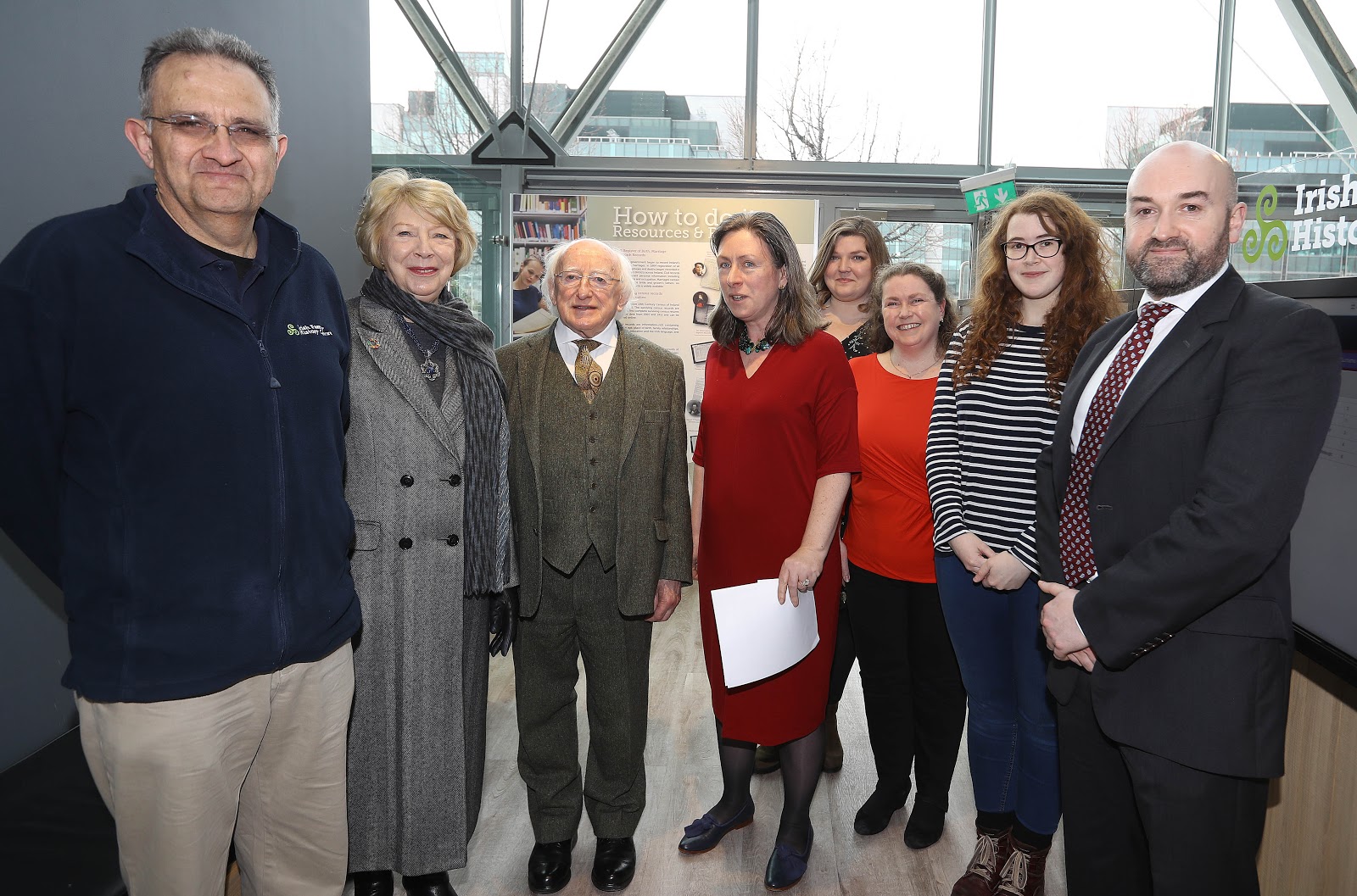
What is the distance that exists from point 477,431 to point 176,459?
0.82m

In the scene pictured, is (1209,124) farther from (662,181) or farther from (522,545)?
(522,545)

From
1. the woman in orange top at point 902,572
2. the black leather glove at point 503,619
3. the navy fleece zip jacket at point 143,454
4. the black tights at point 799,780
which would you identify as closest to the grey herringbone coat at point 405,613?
the black leather glove at point 503,619

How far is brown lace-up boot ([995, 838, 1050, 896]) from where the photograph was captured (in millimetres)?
2430

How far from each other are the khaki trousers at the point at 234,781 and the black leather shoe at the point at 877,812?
1.62m

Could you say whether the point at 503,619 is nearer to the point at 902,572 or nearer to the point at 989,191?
the point at 902,572

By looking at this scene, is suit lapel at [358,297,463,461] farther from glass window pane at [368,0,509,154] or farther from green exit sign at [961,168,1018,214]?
green exit sign at [961,168,1018,214]

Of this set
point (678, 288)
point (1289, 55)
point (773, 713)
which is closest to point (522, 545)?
point (773, 713)

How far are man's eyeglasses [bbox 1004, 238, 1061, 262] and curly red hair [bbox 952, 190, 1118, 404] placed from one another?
0.07 feet

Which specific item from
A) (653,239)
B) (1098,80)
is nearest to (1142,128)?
(1098,80)

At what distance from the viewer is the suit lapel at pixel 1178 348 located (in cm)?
161

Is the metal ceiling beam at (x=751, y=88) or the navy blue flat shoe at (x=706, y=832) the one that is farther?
the metal ceiling beam at (x=751, y=88)

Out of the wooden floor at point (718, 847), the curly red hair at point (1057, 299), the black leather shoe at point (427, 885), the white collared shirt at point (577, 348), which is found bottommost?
the wooden floor at point (718, 847)

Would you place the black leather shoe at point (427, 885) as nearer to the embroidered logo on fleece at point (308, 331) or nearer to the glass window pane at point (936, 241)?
the embroidered logo on fleece at point (308, 331)

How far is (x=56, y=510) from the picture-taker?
5.17 feet
